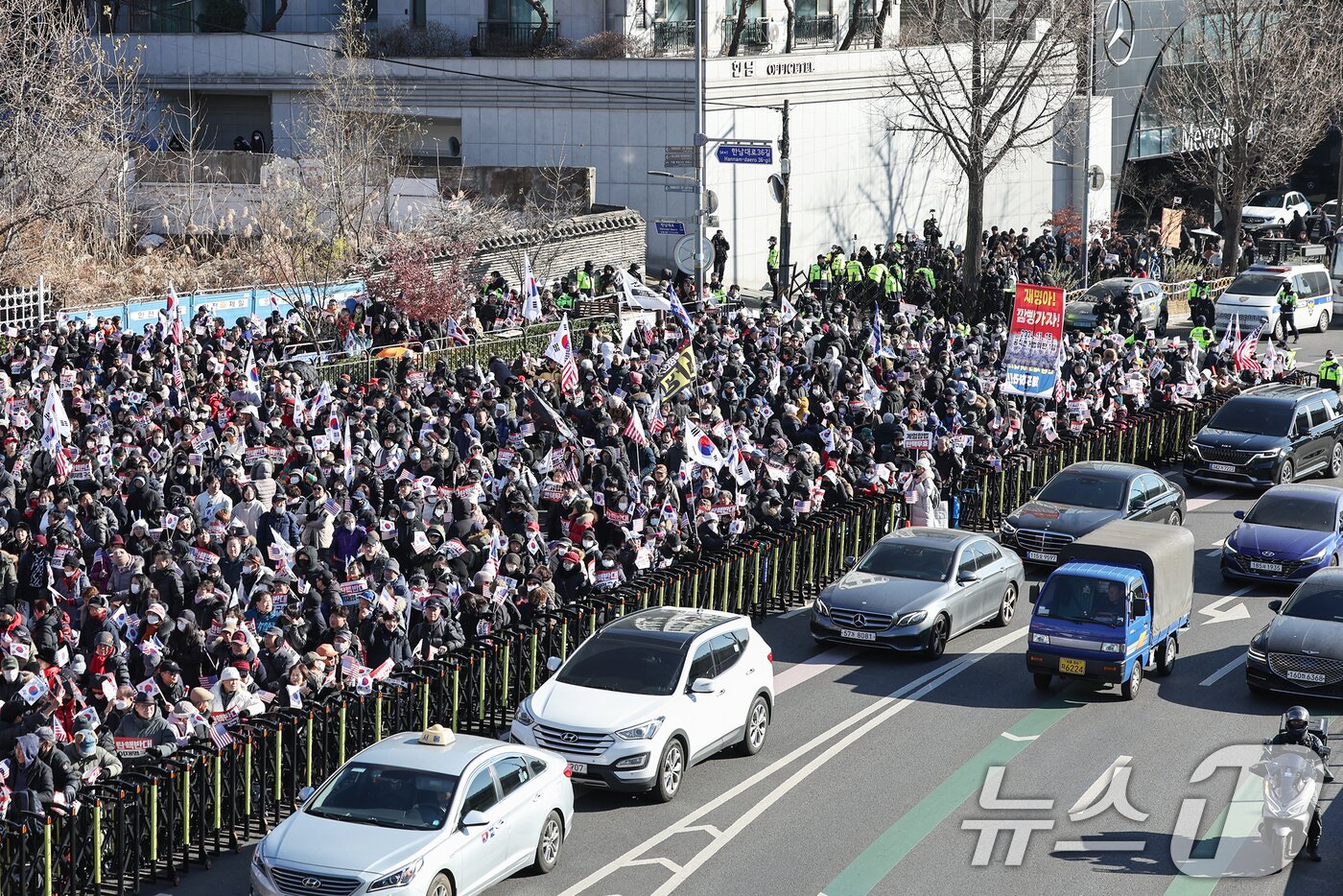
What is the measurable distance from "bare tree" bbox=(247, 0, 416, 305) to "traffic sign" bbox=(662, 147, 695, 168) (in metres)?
7.16

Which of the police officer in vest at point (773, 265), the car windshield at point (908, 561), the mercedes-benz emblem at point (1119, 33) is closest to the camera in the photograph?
the car windshield at point (908, 561)

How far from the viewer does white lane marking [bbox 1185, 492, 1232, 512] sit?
28348mm

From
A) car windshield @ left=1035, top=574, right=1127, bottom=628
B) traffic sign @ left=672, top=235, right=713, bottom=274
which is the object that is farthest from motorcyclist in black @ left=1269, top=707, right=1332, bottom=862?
traffic sign @ left=672, top=235, right=713, bottom=274

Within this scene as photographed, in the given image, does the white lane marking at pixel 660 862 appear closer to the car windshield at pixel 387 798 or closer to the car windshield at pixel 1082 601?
the car windshield at pixel 387 798

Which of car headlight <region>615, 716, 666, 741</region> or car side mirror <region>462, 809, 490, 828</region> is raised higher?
car headlight <region>615, 716, 666, 741</region>

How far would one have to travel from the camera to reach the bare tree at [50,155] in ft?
129

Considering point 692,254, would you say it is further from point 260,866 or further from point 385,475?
point 260,866

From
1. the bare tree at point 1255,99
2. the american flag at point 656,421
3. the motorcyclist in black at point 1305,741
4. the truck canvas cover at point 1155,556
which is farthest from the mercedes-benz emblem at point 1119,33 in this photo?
the motorcyclist in black at point 1305,741

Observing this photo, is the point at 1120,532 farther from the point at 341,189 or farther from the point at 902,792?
the point at 341,189

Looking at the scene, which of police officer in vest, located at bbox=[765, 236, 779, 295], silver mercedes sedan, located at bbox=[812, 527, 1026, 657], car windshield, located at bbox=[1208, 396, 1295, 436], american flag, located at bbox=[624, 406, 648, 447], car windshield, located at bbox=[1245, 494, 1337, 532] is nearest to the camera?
silver mercedes sedan, located at bbox=[812, 527, 1026, 657]

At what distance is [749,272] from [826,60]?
687cm

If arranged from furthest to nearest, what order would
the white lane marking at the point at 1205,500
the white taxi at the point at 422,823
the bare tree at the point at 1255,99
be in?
the bare tree at the point at 1255,99 → the white lane marking at the point at 1205,500 → the white taxi at the point at 422,823

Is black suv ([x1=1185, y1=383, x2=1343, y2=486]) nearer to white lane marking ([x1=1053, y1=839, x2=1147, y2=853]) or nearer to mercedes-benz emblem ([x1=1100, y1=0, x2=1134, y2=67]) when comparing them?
white lane marking ([x1=1053, y1=839, x2=1147, y2=853])

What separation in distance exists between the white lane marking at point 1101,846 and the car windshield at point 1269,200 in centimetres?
5627
